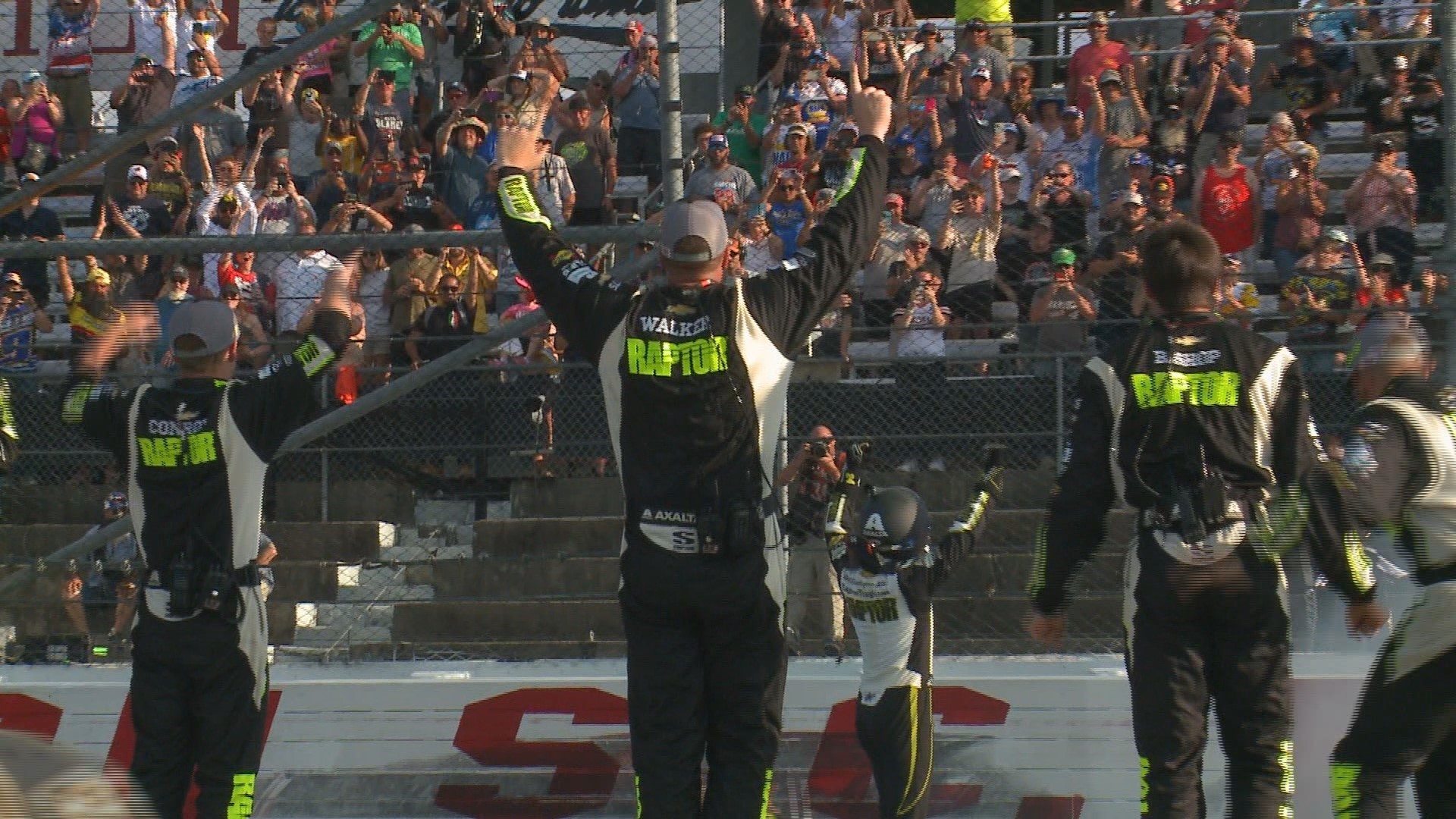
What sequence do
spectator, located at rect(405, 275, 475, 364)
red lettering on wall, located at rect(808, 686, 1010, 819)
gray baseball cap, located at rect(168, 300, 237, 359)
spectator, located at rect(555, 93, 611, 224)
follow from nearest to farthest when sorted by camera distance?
1. gray baseball cap, located at rect(168, 300, 237, 359)
2. red lettering on wall, located at rect(808, 686, 1010, 819)
3. spectator, located at rect(405, 275, 475, 364)
4. spectator, located at rect(555, 93, 611, 224)

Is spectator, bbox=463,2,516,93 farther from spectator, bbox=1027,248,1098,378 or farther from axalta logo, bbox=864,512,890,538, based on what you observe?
axalta logo, bbox=864,512,890,538

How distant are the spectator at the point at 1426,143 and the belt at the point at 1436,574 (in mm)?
3219

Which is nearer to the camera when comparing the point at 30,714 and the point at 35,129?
the point at 30,714

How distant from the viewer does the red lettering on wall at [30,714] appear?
739 cm

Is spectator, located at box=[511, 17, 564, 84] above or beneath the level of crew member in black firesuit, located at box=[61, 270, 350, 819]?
above

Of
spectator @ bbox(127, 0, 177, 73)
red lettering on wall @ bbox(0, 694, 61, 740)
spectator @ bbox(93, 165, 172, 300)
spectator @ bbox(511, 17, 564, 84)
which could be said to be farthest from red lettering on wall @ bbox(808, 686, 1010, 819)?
spectator @ bbox(127, 0, 177, 73)

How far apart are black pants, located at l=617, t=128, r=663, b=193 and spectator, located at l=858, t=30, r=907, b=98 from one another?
1.50 metres

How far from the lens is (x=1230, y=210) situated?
973cm

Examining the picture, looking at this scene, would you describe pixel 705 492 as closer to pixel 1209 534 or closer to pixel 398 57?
pixel 1209 534

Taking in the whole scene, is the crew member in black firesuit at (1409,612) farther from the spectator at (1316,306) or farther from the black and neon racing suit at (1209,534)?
the spectator at (1316,306)

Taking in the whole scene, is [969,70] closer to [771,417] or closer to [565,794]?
[565,794]

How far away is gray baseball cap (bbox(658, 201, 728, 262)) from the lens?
4914 millimetres

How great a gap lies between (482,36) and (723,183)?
136 inches

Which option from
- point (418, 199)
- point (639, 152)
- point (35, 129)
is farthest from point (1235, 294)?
point (35, 129)
